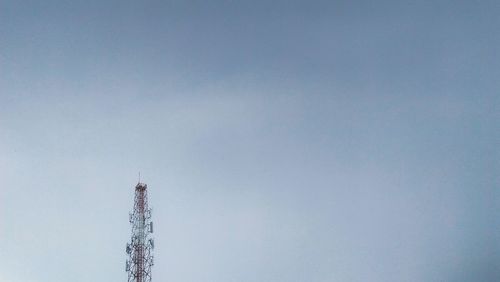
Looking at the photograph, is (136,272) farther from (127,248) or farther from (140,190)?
(140,190)

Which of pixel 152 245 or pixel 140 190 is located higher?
pixel 140 190

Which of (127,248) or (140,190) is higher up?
(140,190)

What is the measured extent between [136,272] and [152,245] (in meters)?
3.56

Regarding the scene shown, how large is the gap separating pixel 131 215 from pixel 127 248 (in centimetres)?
383

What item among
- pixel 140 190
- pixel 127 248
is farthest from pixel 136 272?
pixel 140 190

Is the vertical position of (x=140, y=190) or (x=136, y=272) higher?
Result: (x=140, y=190)

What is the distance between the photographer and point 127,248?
Result: 9138 cm

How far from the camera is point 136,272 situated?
90.7 meters

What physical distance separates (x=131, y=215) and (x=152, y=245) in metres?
4.25

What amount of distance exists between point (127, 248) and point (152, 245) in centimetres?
286

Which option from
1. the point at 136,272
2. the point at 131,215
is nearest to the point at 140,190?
the point at 131,215

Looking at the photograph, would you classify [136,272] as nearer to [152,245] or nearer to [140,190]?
[152,245]

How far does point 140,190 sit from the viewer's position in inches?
3634

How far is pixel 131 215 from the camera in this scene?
92375 mm
